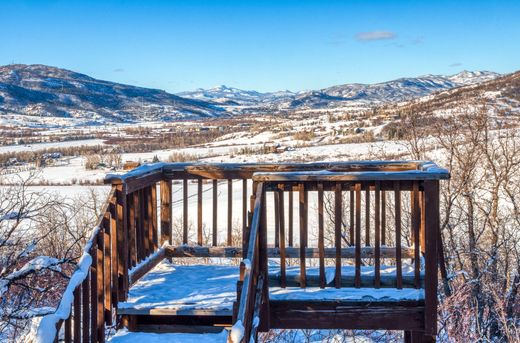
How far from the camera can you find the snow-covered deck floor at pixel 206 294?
4.07 metres

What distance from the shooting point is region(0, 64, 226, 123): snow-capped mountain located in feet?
402

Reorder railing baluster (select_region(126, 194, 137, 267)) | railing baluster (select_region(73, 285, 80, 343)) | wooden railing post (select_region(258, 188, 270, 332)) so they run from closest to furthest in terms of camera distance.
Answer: railing baluster (select_region(73, 285, 80, 343))
wooden railing post (select_region(258, 188, 270, 332))
railing baluster (select_region(126, 194, 137, 267))

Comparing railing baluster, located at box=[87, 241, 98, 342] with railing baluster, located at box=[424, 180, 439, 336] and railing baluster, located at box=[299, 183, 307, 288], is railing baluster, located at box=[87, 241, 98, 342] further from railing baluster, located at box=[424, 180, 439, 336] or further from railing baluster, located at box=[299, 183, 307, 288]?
railing baluster, located at box=[424, 180, 439, 336]

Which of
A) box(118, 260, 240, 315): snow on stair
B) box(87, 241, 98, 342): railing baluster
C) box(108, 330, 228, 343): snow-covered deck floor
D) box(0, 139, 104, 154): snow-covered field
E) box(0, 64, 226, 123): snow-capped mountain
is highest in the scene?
box(0, 64, 226, 123): snow-capped mountain

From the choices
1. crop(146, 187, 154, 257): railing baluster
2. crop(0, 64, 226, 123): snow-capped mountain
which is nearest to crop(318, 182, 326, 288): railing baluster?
crop(146, 187, 154, 257): railing baluster

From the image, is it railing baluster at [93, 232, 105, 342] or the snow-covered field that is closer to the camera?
railing baluster at [93, 232, 105, 342]

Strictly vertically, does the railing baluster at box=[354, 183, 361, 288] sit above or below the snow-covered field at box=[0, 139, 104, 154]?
below

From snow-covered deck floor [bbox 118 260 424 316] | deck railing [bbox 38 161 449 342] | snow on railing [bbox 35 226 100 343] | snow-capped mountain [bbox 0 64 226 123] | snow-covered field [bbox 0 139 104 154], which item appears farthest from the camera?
snow-capped mountain [bbox 0 64 226 123]

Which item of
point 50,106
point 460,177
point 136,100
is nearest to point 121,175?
point 460,177

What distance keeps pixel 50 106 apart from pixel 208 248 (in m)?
131

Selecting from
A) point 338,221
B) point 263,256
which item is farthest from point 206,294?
point 338,221

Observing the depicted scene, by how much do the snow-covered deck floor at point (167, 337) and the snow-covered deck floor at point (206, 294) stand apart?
→ 0.19 m

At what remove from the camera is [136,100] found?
6014 inches

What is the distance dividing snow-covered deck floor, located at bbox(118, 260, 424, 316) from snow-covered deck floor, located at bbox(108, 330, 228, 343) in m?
0.19
